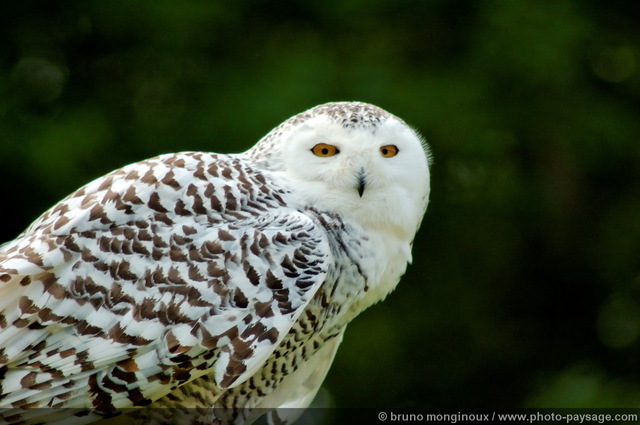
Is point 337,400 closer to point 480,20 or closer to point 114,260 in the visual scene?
point 480,20

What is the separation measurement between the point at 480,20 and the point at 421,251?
172 cm

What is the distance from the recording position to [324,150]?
3.26 meters

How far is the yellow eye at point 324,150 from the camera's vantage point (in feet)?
10.7

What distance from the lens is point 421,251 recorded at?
719 cm

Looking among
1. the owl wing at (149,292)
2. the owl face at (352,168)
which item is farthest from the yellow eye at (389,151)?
the owl wing at (149,292)

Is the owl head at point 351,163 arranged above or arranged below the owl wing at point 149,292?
above

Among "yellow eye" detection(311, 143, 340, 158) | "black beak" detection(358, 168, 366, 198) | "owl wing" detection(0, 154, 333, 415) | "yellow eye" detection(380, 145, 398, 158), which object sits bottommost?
"owl wing" detection(0, 154, 333, 415)

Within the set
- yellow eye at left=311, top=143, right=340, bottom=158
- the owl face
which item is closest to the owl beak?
the owl face

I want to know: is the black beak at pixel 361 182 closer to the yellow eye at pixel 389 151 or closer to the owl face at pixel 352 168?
the owl face at pixel 352 168

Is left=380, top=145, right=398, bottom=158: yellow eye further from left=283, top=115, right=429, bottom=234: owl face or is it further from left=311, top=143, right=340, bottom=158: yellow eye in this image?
left=311, top=143, right=340, bottom=158: yellow eye

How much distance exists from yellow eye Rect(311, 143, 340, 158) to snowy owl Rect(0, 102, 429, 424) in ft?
0.05

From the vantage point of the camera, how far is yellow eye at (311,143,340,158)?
3.25 metres

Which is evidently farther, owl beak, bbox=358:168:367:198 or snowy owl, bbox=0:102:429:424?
owl beak, bbox=358:168:367:198

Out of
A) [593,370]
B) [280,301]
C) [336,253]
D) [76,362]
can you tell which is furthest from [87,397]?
[593,370]
